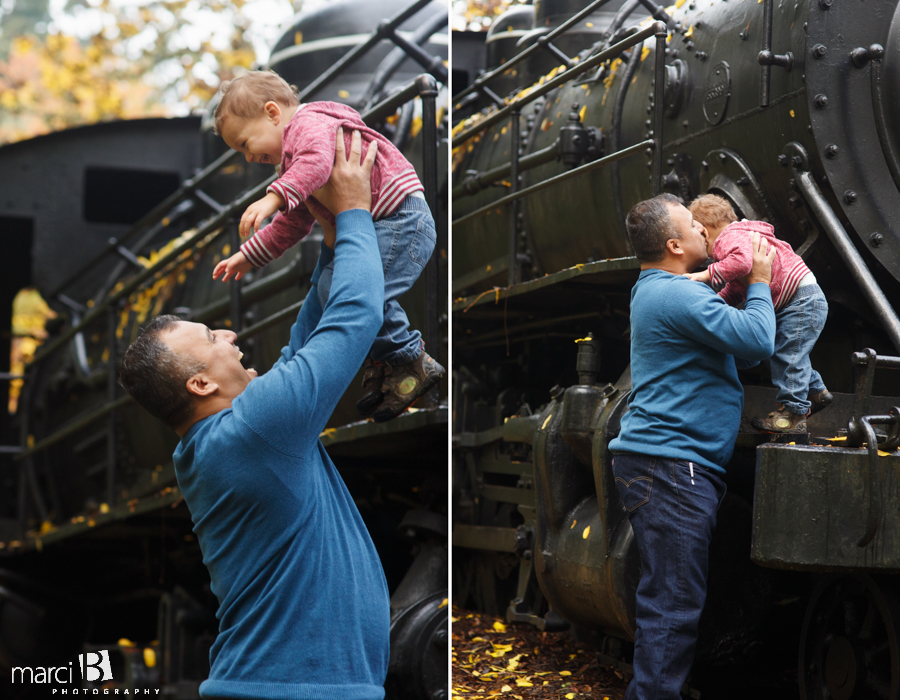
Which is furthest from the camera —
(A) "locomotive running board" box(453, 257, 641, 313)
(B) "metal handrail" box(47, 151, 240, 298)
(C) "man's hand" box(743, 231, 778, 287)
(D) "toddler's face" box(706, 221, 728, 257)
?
(B) "metal handrail" box(47, 151, 240, 298)

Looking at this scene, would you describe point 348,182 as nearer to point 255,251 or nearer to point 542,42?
point 255,251

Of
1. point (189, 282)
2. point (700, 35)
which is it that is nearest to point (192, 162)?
point (189, 282)

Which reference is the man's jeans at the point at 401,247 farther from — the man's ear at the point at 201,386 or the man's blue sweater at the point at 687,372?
the man's blue sweater at the point at 687,372

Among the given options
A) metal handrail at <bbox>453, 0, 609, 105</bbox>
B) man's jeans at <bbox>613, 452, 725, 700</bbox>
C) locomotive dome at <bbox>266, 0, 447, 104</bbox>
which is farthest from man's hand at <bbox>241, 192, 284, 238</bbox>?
locomotive dome at <bbox>266, 0, 447, 104</bbox>

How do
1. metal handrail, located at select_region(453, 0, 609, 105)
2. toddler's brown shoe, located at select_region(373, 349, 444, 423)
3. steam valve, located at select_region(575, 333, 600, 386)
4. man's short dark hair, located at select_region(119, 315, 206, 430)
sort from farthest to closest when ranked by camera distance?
metal handrail, located at select_region(453, 0, 609, 105) → steam valve, located at select_region(575, 333, 600, 386) → toddler's brown shoe, located at select_region(373, 349, 444, 423) → man's short dark hair, located at select_region(119, 315, 206, 430)

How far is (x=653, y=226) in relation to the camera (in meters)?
2.72

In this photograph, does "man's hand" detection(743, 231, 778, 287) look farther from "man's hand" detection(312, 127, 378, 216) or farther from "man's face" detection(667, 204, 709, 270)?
"man's hand" detection(312, 127, 378, 216)

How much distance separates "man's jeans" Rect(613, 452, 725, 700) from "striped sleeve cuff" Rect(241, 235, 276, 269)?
1144 millimetres

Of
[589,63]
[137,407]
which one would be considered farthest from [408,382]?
[137,407]

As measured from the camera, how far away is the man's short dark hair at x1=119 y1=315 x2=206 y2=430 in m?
1.86

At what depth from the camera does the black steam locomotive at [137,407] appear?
12.4 ft

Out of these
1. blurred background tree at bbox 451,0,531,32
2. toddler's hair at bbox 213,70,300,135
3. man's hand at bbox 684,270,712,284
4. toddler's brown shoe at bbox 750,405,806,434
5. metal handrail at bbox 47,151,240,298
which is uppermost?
blurred background tree at bbox 451,0,531,32

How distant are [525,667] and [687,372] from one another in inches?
72.0

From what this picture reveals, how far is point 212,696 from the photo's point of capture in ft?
5.86
